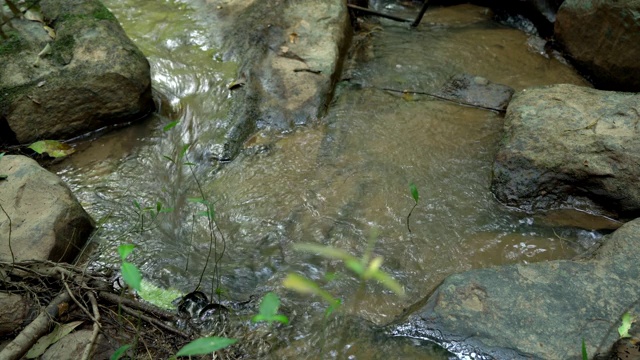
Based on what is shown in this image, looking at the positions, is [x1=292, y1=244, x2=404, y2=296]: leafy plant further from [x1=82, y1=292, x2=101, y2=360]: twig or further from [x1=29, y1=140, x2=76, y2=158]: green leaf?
[x1=29, y1=140, x2=76, y2=158]: green leaf

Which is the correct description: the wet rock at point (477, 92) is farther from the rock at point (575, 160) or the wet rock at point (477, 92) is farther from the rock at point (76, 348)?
the rock at point (76, 348)

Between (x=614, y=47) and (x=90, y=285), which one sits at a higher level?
(x=614, y=47)

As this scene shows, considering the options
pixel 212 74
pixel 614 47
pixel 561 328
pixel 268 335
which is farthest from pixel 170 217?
pixel 614 47

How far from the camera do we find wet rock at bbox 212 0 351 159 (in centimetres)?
432

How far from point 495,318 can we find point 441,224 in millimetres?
918

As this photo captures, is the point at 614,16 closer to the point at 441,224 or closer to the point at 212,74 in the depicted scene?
the point at 441,224

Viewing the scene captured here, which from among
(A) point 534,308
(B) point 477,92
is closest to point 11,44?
(B) point 477,92

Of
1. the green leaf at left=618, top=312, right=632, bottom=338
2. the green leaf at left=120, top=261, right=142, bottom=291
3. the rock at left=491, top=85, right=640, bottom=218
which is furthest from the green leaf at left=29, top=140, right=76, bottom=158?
the green leaf at left=618, top=312, right=632, bottom=338

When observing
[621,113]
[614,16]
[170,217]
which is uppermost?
[614,16]

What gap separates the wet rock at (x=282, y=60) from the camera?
14.2ft

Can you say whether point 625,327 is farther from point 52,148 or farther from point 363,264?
point 52,148

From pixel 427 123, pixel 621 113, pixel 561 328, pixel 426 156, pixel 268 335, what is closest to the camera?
pixel 561 328

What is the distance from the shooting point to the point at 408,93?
4.65 meters

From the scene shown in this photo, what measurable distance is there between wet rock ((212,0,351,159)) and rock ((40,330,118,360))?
180 cm
